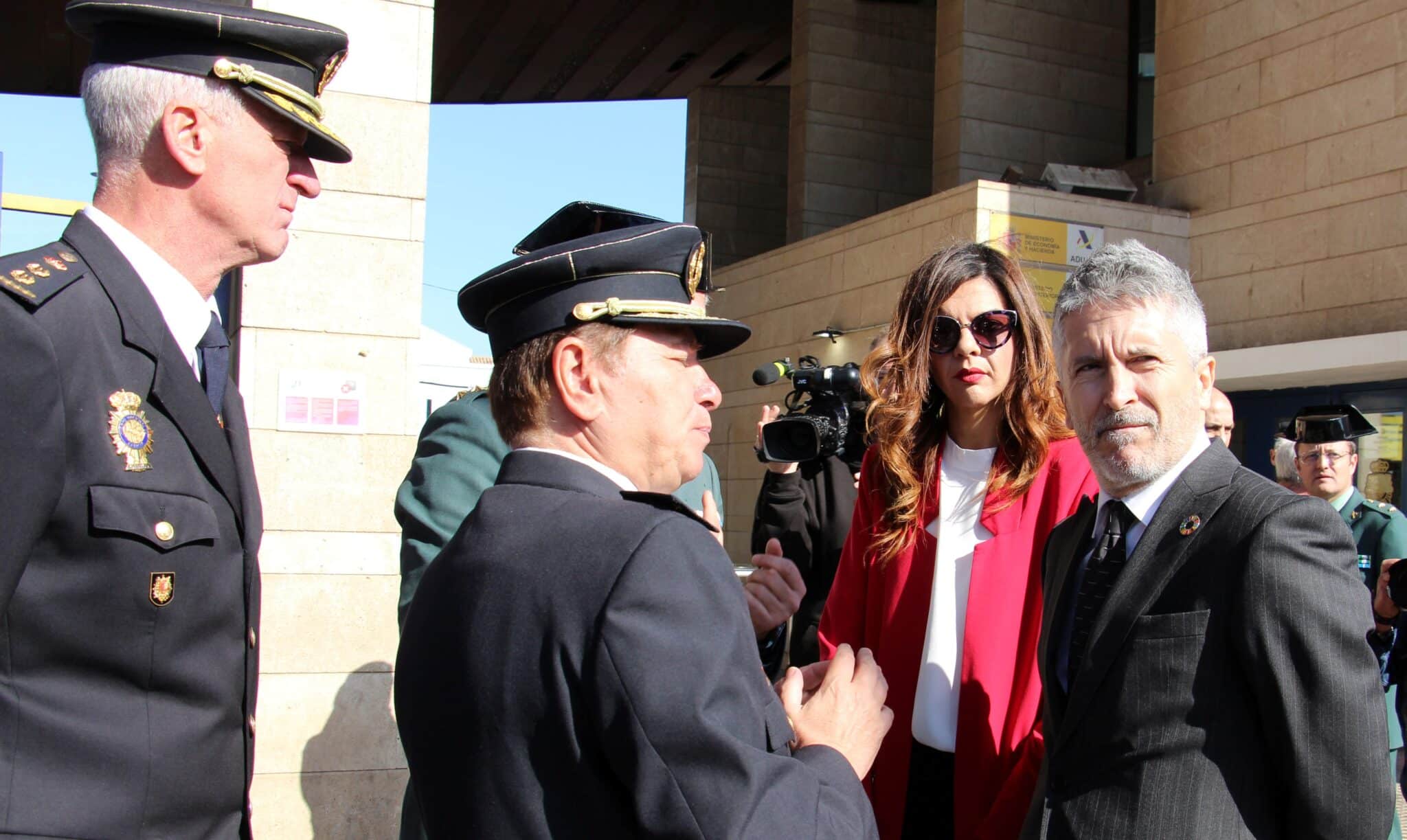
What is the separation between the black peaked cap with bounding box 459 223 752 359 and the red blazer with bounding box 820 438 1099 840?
100 centimetres

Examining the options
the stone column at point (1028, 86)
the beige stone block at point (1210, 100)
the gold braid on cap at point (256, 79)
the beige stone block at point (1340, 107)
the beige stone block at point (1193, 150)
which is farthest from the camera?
the stone column at point (1028, 86)

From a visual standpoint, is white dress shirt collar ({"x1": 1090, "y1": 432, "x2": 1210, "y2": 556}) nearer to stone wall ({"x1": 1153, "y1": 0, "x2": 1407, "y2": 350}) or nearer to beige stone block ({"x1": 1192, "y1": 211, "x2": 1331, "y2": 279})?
stone wall ({"x1": 1153, "y1": 0, "x2": 1407, "y2": 350})

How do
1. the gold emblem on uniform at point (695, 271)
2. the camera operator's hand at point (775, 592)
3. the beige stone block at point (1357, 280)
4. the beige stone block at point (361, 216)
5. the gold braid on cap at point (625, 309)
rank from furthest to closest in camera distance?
the beige stone block at point (1357, 280)
the beige stone block at point (361, 216)
the camera operator's hand at point (775, 592)
the gold emblem on uniform at point (695, 271)
the gold braid on cap at point (625, 309)

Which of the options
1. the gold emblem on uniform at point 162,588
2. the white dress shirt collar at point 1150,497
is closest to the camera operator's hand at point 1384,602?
the white dress shirt collar at point 1150,497

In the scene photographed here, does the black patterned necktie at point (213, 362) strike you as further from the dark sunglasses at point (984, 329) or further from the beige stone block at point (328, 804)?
the beige stone block at point (328, 804)

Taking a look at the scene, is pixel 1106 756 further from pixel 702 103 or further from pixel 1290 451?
pixel 702 103

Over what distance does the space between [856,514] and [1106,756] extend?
99 cm

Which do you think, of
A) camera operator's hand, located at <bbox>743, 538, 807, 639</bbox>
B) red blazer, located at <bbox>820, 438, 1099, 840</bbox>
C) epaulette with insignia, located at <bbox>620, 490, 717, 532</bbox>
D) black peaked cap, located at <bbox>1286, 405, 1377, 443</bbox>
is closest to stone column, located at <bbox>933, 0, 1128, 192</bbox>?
black peaked cap, located at <bbox>1286, 405, 1377, 443</bbox>

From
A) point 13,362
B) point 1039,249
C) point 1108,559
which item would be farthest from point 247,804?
point 1039,249

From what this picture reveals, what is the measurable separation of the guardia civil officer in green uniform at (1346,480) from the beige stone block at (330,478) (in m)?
3.87

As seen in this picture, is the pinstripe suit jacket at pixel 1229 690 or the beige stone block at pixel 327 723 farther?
the beige stone block at pixel 327 723

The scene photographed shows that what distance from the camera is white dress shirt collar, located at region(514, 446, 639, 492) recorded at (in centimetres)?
155

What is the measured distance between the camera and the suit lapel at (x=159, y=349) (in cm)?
167

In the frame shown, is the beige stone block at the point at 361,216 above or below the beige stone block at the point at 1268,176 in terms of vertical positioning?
below
